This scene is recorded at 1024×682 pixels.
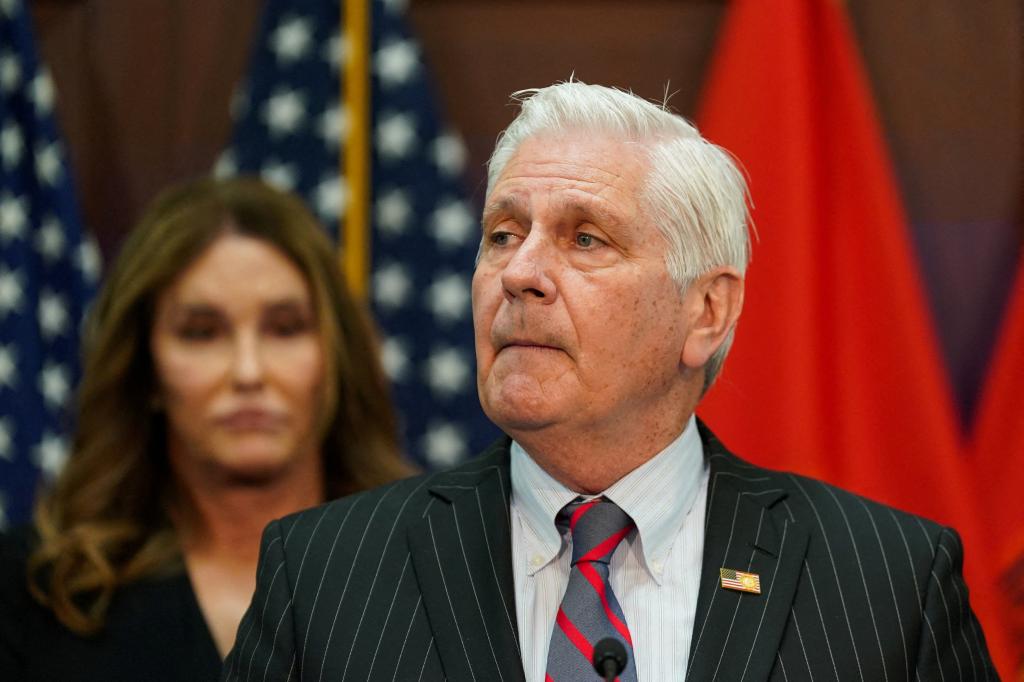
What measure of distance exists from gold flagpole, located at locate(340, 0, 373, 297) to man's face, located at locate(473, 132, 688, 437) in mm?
1682

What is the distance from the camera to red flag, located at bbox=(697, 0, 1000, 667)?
345cm

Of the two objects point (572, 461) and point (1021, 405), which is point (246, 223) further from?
point (1021, 405)

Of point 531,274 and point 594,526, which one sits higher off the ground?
point 531,274

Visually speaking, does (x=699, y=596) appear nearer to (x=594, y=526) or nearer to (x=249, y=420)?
(x=594, y=526)

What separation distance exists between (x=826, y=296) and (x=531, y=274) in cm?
178

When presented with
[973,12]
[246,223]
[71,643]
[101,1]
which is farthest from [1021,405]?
[101,1]

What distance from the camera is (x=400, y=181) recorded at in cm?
389

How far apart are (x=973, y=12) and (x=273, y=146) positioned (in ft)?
6.74

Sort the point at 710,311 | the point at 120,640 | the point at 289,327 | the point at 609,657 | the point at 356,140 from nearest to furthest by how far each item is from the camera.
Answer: the point at 609,657
the point at 710,311
the point at 120,640
the point at 289,327
the point at 356,140

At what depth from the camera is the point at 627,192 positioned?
6.94 ft

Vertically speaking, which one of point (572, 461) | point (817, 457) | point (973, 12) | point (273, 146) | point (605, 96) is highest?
point (973, 12)

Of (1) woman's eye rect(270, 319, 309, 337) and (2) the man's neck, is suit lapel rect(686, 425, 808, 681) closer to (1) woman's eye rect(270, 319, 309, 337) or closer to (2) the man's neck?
(2) the man's neck


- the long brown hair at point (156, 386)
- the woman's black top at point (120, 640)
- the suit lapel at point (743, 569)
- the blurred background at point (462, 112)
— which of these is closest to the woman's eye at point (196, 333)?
the long brown hair at point (156, 386)

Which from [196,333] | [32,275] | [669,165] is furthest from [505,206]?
[32,275]
